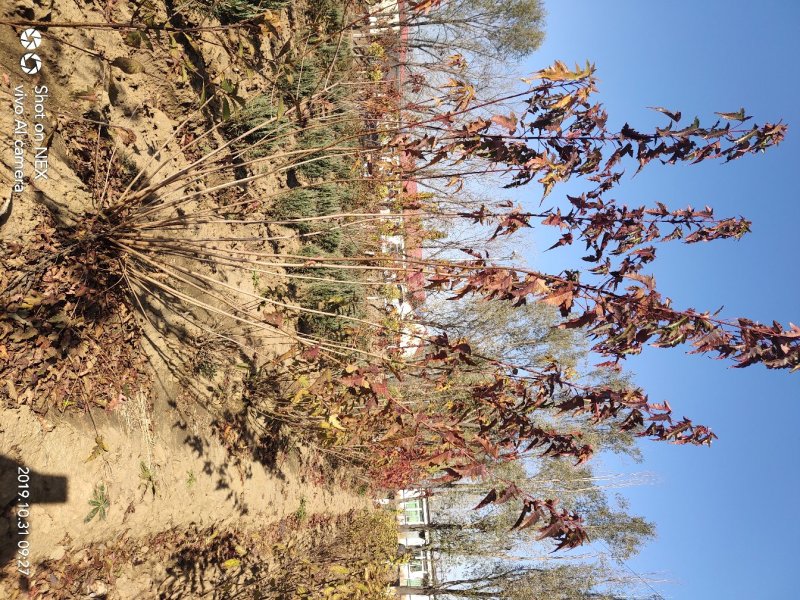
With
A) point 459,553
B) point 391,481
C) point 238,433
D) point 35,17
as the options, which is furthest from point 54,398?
point 459,553

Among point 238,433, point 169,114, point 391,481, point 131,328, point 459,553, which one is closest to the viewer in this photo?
point 131,328

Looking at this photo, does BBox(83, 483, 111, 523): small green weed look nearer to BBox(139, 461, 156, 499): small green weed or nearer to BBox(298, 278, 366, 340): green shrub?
BBox(139, 461, 156, 499): small green weed

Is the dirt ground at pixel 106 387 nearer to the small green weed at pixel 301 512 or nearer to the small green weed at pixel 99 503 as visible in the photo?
the small green weed at pixel 99 503

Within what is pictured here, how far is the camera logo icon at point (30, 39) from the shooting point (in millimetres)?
3076

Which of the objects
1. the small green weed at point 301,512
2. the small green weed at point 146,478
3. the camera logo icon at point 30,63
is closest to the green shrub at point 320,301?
the small green weed at point 301,512

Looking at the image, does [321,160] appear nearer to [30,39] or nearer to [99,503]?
[30,39]

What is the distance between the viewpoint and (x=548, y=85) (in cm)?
322

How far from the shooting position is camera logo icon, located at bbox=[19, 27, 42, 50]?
3.08 m

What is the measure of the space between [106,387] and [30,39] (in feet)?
7.58

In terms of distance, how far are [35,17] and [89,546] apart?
353 centimetres

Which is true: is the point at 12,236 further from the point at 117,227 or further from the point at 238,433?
the point at 238,433

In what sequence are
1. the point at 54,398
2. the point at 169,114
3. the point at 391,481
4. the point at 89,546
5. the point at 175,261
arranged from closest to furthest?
the point at 54,398, the point at 89,546, the point at 175,261, the point at 169,114, the point at 391,481

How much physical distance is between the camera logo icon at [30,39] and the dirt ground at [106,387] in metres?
0.05

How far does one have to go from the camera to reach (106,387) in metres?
3.44
